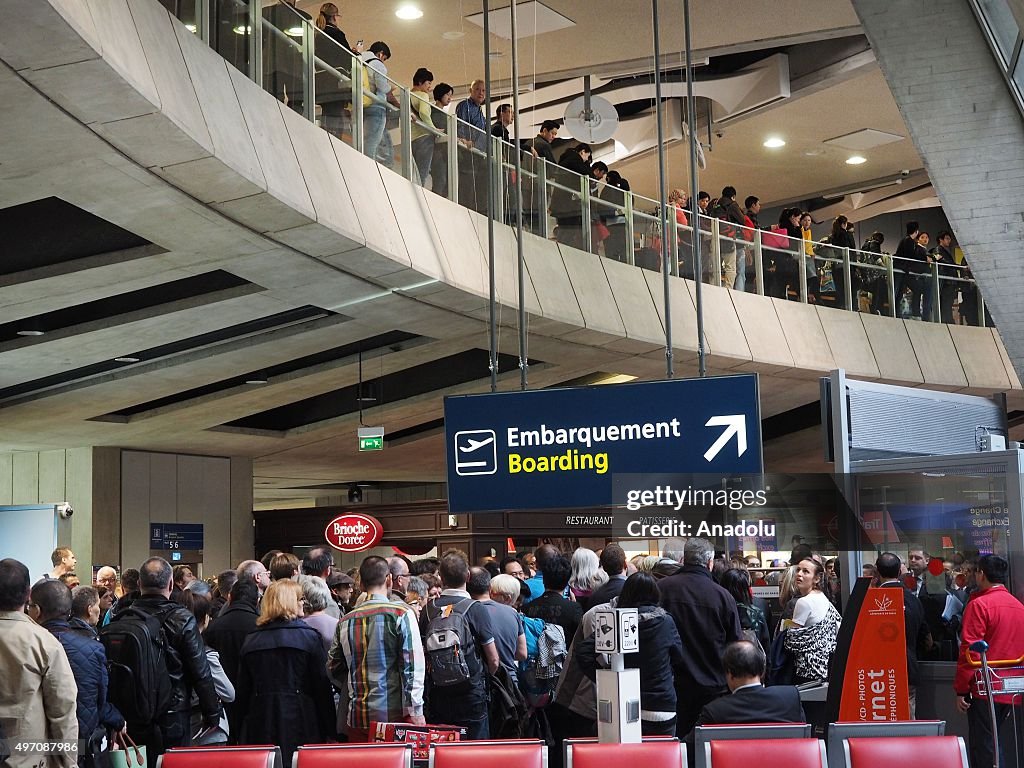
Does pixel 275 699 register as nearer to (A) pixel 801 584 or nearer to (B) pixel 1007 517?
(A) pixel 801 584

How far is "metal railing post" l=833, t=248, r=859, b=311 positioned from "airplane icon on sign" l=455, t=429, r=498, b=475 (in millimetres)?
12467

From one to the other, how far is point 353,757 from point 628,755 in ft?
3.58

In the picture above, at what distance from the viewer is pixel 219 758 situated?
5000 mm

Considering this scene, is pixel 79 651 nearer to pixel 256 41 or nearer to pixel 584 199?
pixel 256 41

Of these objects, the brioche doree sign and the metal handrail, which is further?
the brioche doree sign

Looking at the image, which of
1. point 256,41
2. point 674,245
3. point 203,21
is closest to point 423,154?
point 256,41

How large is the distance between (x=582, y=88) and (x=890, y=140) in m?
6.72

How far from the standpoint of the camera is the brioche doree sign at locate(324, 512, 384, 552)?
19.2 m

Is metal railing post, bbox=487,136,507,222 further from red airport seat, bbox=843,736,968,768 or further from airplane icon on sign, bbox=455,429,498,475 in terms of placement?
red airport seat, bbox=843,736,968,768

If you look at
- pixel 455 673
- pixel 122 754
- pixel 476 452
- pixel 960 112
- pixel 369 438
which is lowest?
pixel 122 754

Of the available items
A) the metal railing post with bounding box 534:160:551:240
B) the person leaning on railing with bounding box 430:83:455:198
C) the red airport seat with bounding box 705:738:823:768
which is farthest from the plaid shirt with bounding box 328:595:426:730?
the metal railing post with bounding box 534:160:551:240

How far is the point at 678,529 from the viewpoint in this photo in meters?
6.96

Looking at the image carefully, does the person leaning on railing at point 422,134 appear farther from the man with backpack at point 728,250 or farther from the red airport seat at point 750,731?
the red airport seat at point 750,731

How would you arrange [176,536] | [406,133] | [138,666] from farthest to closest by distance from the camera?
[176,536], [406,133], [138,666]
